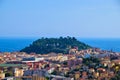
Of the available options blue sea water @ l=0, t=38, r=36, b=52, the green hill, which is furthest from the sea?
the green hill

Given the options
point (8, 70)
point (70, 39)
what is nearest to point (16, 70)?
point (8, 70)

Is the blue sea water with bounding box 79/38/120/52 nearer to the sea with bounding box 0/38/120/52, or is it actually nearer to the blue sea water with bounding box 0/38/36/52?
the sea with bounding box 0/38/120/52

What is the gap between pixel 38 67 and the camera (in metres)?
13.5

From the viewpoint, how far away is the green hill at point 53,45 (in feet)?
65.5

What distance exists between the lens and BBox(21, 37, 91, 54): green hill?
65.5 ft

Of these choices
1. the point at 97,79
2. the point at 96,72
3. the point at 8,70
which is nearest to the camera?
the point at 97,79

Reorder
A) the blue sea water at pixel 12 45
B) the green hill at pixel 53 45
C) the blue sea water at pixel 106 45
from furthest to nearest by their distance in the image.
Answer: the blue sea water at pixel 106 45, the blue sea water at pixel 12 45, the green hill at pixel 53 45

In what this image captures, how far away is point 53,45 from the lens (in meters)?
20.4

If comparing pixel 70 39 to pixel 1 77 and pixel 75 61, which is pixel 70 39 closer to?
pixel 75 61

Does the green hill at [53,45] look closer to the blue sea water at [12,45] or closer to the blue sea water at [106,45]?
the blue sea water at [106,45]

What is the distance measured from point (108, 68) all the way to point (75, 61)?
1.94 metres

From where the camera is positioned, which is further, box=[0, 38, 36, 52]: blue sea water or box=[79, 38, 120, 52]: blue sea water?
box=[79, 38, 120, 52]: blue sea water

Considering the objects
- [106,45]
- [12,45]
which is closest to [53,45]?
[106,45]

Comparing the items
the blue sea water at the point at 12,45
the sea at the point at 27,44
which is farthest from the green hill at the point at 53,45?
the blue sea water at the point at 12,45
